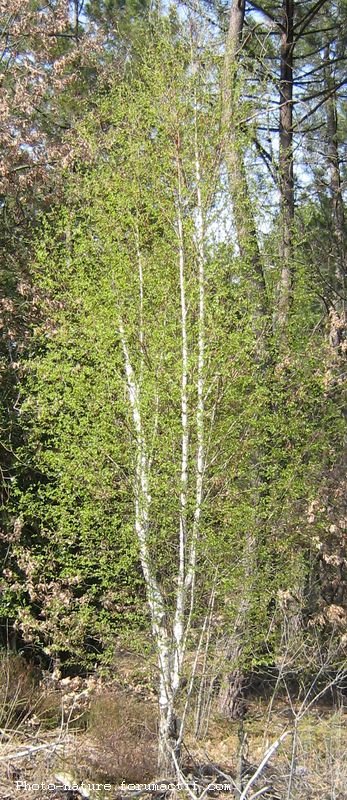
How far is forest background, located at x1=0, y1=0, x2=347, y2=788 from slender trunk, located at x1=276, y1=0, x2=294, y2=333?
0.18 feet

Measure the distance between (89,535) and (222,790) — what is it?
6.95ft

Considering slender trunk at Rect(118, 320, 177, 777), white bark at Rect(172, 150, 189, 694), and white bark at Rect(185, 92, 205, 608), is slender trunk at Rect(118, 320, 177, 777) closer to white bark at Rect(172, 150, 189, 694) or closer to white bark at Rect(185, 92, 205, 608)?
white bark at Rect(172, 150, 189, 694)

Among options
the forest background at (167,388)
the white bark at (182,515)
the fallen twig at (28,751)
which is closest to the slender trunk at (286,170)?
the forest background at (167,388)

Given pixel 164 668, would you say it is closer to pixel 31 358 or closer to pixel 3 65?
pixel 31 358

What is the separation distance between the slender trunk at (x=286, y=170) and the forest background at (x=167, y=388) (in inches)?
2.2

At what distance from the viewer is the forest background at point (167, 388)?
5898mm

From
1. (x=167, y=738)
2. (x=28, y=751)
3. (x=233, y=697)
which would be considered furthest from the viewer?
(x=233, y=697)

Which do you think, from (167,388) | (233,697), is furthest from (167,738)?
(167,388)

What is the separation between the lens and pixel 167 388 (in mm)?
6023

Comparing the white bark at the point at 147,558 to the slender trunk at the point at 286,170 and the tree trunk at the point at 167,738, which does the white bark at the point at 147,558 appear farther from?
the slender trunk at the point at 286,170

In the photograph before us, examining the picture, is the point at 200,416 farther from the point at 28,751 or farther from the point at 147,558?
the point at 28,751

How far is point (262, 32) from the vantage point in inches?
380

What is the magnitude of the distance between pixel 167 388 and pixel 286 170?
139 inches

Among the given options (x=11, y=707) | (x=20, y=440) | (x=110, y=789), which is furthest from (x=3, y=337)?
(x=110, y=789)
